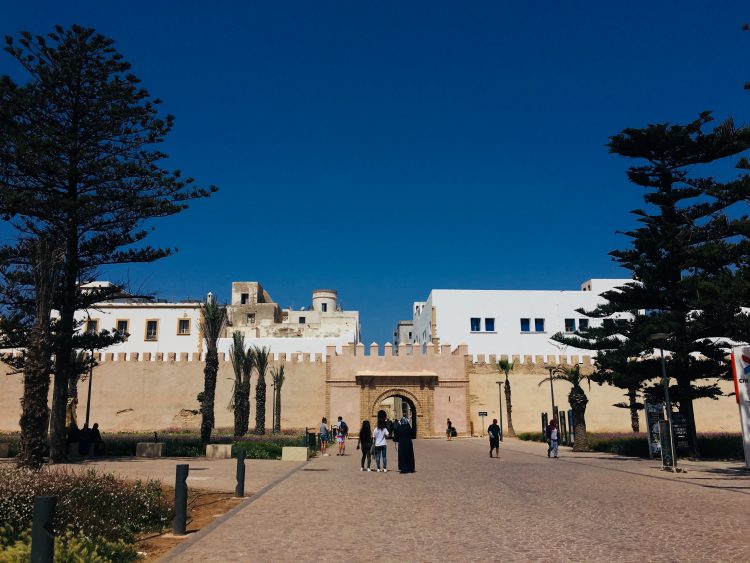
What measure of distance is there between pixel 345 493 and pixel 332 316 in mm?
53091

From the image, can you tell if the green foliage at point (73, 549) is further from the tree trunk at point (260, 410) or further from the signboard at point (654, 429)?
the tree trunk at point (260, 410)

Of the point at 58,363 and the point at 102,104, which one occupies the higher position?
the point at 102,104

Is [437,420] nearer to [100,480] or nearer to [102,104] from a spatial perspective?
[102,104]

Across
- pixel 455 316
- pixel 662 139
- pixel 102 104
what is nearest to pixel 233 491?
pixel 102 104

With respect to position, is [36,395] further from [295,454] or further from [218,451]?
[295,454]

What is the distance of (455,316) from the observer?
4884 cm

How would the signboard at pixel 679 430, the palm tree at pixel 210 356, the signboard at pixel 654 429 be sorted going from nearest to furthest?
the signboard at pixel 679 430 < the signboard at pixel 654 429 < the palm tree at pixel 210 356

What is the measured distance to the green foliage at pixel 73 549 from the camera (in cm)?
534

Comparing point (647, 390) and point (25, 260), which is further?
point (647, 390)

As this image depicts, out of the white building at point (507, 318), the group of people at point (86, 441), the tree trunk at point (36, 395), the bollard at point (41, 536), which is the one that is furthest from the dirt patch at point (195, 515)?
the white building at point (507, 318)

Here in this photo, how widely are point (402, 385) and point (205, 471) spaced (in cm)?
2596

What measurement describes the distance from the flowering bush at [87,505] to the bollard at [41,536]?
2.34 m

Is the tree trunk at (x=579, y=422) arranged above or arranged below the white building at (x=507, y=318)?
below

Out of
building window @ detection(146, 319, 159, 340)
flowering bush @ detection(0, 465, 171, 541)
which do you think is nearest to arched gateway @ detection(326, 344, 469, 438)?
building window @ detection(146, 319, 159, 340)
